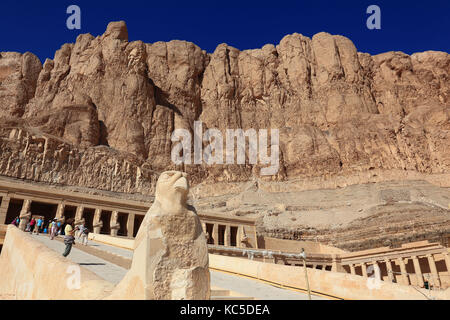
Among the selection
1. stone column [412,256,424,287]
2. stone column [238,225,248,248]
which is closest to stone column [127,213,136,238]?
stone column [238,225,248,248]

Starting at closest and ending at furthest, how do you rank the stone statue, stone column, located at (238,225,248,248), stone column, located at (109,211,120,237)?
the stone statue < stone column, located at (109,211,120,237) < stone column, located at (238,225,248,248)

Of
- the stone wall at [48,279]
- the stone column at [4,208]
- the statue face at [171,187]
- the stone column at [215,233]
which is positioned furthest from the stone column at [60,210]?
the statue face at [171,187]

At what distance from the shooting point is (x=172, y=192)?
152 inches

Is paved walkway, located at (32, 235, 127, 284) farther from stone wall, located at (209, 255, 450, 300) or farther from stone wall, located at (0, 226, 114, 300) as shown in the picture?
stone wall, located at (209, 255, 450, 300)

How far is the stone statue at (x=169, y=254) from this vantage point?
3.31 meters

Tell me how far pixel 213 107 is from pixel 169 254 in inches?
2479

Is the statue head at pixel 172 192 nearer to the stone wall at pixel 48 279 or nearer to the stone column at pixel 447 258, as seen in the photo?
the stone wall at pixel 48 279

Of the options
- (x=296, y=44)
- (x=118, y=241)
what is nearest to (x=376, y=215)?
(x=118, y=241)

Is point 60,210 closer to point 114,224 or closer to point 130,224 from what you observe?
point 114,224

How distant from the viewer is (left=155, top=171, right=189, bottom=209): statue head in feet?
12.5
